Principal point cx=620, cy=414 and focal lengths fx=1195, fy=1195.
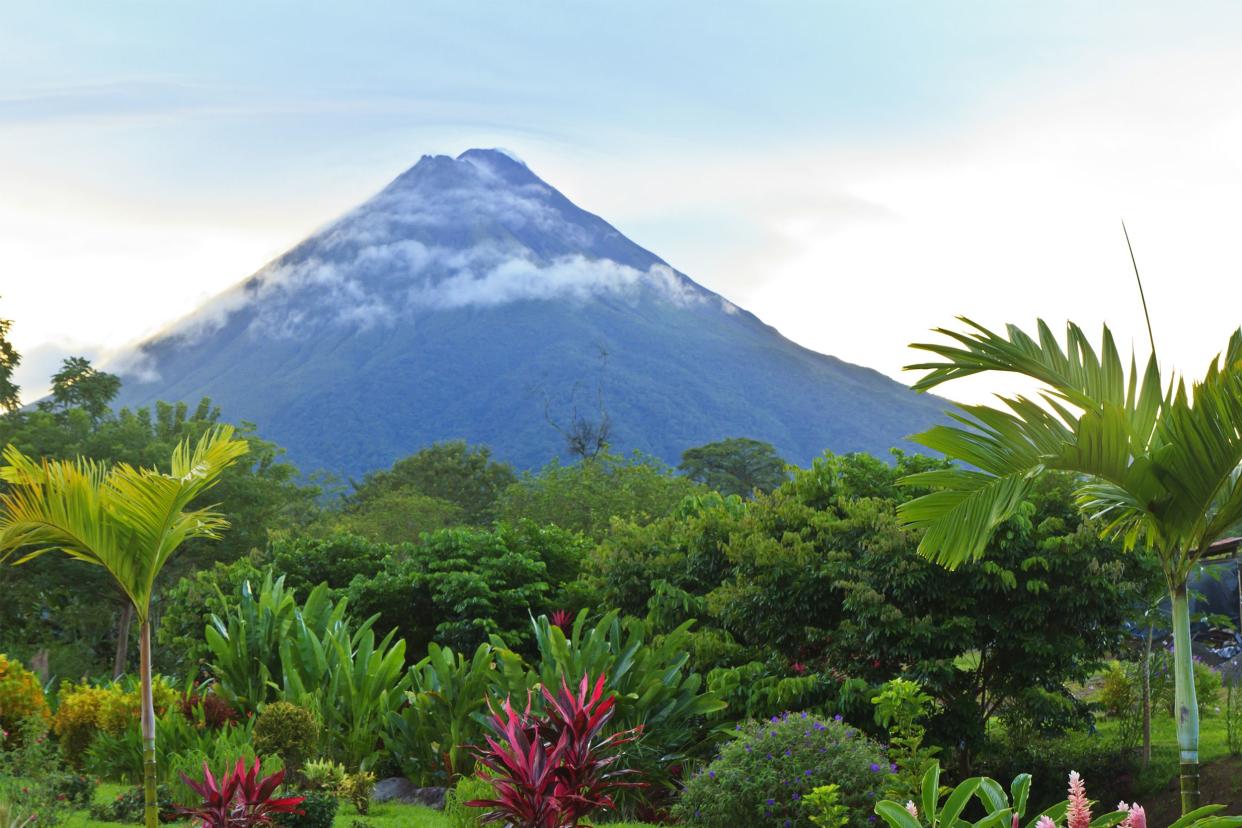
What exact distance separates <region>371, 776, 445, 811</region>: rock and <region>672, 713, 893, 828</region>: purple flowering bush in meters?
2.88

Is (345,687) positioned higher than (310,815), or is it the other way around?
(345,687)

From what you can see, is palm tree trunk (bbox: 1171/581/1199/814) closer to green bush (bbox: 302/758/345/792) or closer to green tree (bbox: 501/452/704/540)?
green bush (bbox: 302/758/345/792)

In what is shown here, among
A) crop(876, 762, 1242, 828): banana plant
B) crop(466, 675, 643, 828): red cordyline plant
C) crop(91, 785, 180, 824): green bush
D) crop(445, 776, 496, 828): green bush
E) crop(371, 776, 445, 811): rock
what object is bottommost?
crop(371, 776, 445, 811): rock

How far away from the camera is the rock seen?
34.8ft

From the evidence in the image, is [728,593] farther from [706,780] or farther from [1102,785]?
[1102,785]

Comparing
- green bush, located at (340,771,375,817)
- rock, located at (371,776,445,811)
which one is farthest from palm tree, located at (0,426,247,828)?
rock, located at (371,776,445,811)

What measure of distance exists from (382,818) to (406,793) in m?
1.45

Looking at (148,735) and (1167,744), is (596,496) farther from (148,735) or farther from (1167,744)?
(148,735)

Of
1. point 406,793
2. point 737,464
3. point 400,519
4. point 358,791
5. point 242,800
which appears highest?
point 737,464

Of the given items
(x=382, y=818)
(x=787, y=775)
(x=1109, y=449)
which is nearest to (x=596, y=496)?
(x=382, y=818)

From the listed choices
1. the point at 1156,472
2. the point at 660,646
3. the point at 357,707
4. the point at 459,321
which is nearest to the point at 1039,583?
the point at 660,646

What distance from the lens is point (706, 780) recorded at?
8.68m

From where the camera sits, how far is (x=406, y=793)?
10906 millimetres

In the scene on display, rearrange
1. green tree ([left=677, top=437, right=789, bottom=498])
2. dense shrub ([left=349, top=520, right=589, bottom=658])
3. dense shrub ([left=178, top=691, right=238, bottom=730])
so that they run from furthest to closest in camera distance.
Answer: green tree ([left=677, top=437, right=789, bottom=498])
dense shrub ([left=349, top=520, right=589, bottom=658])
dense shrub ([left=178, top=691, right=238, bottom=730])
